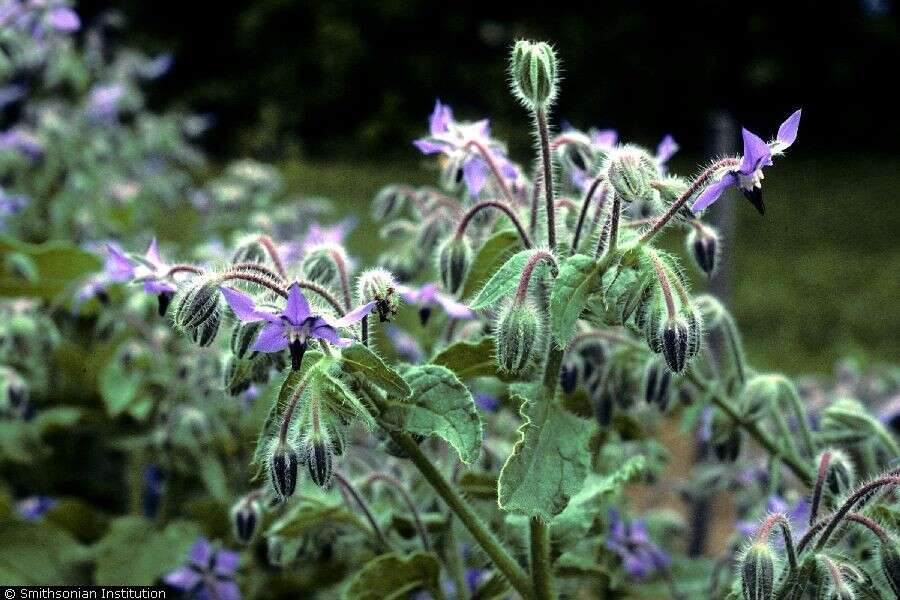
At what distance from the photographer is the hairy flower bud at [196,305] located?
1141 millimetres

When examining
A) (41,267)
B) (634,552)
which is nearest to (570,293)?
(634,552)

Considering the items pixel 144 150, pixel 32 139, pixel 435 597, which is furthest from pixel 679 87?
pixel 435 597

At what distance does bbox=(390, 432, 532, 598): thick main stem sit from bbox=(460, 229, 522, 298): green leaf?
0.28 meters

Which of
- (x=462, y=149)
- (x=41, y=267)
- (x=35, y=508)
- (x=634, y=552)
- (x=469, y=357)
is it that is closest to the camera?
(x=469, y=357)

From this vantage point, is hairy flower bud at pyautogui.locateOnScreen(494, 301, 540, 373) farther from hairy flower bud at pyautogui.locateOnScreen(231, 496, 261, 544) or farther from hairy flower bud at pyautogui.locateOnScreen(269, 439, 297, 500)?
hairy flower bud at pyautogui.locateOnScreen(231, 496, 261, 544)

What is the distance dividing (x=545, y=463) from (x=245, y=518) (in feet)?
1.70

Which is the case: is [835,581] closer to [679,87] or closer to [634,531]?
[634,531]

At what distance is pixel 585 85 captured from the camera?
10.4 metres

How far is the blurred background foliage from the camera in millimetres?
8836

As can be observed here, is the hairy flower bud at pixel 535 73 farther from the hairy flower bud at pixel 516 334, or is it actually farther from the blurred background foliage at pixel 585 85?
the blurred background foliage at pixel 585 85

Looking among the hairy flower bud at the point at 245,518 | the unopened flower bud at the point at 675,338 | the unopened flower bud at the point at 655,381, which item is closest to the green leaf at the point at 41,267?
the hairy flower bud at the point at 245,518

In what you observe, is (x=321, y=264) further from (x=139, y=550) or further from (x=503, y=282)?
(x=139, y=550)

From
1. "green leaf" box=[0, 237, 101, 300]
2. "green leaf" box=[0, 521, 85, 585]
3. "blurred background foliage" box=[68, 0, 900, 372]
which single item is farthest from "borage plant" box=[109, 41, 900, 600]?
"blurred background foliage" box=[68, 0, 900, 372]

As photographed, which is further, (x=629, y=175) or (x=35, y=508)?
(x=35, y=508)
